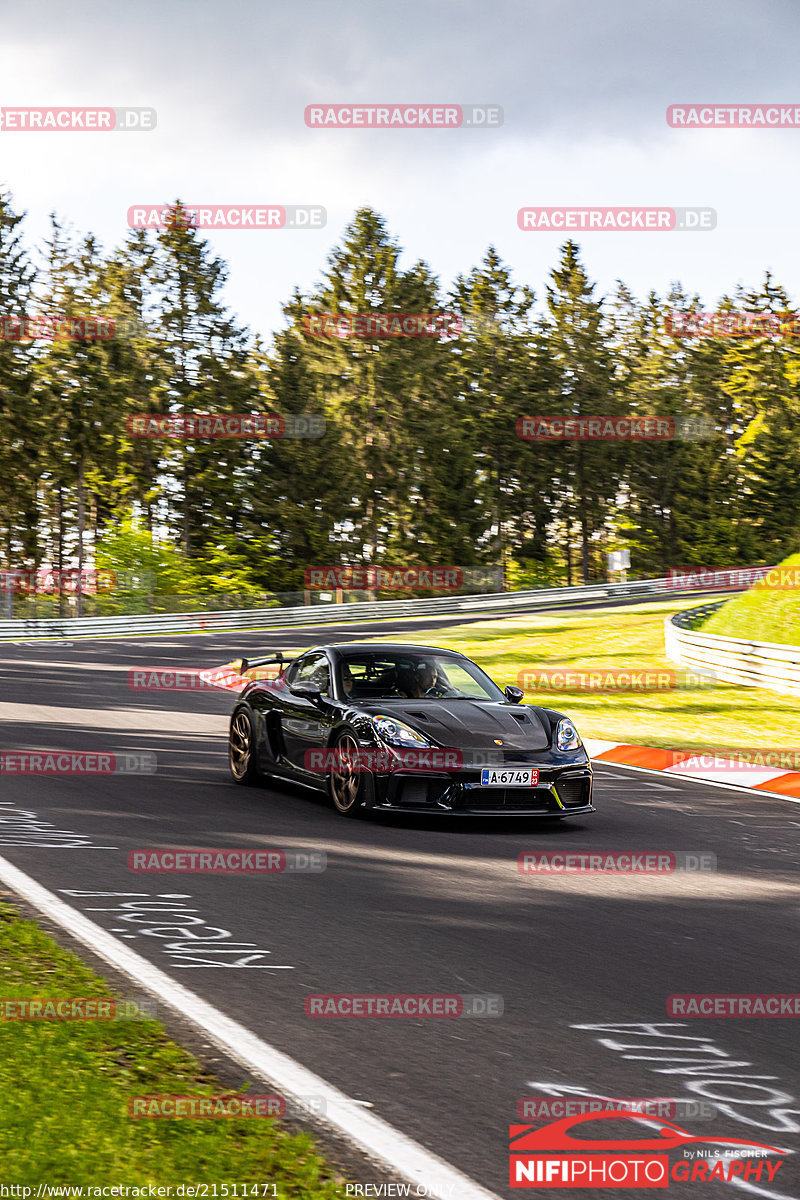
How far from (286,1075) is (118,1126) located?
0.74 m

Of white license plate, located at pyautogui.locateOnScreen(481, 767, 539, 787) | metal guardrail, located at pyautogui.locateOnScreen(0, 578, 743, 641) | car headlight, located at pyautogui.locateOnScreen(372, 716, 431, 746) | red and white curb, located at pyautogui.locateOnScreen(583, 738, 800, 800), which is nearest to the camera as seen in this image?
white license plate, located at pyautogui.locateOnScreen(481, 767, 539, 787)

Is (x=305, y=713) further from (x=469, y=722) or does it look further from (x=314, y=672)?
(x=469, y=722)

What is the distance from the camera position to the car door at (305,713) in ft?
32.8

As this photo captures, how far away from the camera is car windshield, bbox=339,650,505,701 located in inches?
401

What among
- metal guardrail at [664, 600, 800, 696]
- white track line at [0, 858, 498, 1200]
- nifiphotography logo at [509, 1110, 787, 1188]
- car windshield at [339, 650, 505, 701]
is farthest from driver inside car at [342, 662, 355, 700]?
metal guardrail at [664, 600, 800, 696]

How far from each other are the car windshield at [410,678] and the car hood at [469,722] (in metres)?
0.34

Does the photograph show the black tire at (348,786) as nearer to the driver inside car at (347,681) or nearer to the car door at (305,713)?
the car door at (305,713)

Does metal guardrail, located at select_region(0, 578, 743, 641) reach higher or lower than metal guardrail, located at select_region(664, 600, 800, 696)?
higher

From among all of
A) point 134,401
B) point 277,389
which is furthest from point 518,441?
point 134,401

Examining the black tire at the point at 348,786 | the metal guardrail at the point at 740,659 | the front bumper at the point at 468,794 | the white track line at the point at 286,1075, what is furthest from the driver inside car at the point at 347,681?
the metal guardrail at the point at 740,659

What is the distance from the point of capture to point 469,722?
30.9 feet

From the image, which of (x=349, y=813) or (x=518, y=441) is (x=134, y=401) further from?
(x=349, y=813)

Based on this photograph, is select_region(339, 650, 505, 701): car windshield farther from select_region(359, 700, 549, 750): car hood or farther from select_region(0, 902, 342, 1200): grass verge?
select_region(0, 902, 342, 1200): grass verge

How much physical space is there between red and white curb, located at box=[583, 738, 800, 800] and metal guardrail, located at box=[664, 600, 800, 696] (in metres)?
5.07
